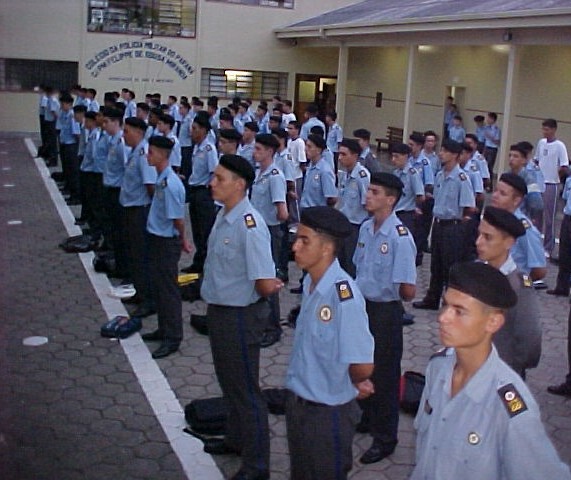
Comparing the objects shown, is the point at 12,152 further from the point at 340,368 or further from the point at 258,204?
the point at 340,368

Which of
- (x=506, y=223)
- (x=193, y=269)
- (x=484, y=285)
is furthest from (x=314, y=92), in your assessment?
(x=484, y=285)

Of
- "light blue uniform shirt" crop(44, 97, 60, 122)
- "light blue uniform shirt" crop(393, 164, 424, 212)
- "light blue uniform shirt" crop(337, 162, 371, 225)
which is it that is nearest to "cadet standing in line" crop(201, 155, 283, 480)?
"light blue uniform shirt" crop(337, 162, 371, 225)

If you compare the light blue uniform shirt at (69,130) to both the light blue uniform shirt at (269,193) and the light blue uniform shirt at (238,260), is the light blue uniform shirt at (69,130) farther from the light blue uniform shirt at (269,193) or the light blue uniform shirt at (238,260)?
the light blue uniform shirt at (238,260)

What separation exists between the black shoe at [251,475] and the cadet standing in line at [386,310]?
0.76 metres

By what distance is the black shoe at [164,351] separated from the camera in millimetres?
6555

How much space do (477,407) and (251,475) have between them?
2.29 metres

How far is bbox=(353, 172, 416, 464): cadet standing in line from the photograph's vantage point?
16.0ft

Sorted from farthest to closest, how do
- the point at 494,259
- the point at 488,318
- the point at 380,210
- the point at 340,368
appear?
the point at 380,210 < the point at 494,259 < the point at 340,368 < the point at 488,318

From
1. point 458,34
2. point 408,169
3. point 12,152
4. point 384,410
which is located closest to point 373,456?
point 384,410

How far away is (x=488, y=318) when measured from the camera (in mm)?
2623

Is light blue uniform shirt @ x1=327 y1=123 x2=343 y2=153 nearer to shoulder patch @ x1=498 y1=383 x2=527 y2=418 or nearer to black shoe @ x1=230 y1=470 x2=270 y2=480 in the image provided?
black shoe @ x1=230 y1=470 x2=270 y2=480

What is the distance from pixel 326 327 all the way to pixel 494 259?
1.36 metres

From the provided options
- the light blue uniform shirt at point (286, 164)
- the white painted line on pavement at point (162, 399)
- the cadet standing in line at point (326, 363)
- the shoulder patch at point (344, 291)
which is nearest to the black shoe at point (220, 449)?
the white painted line on pavement at point (162, 399)

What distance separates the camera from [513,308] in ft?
14.1
